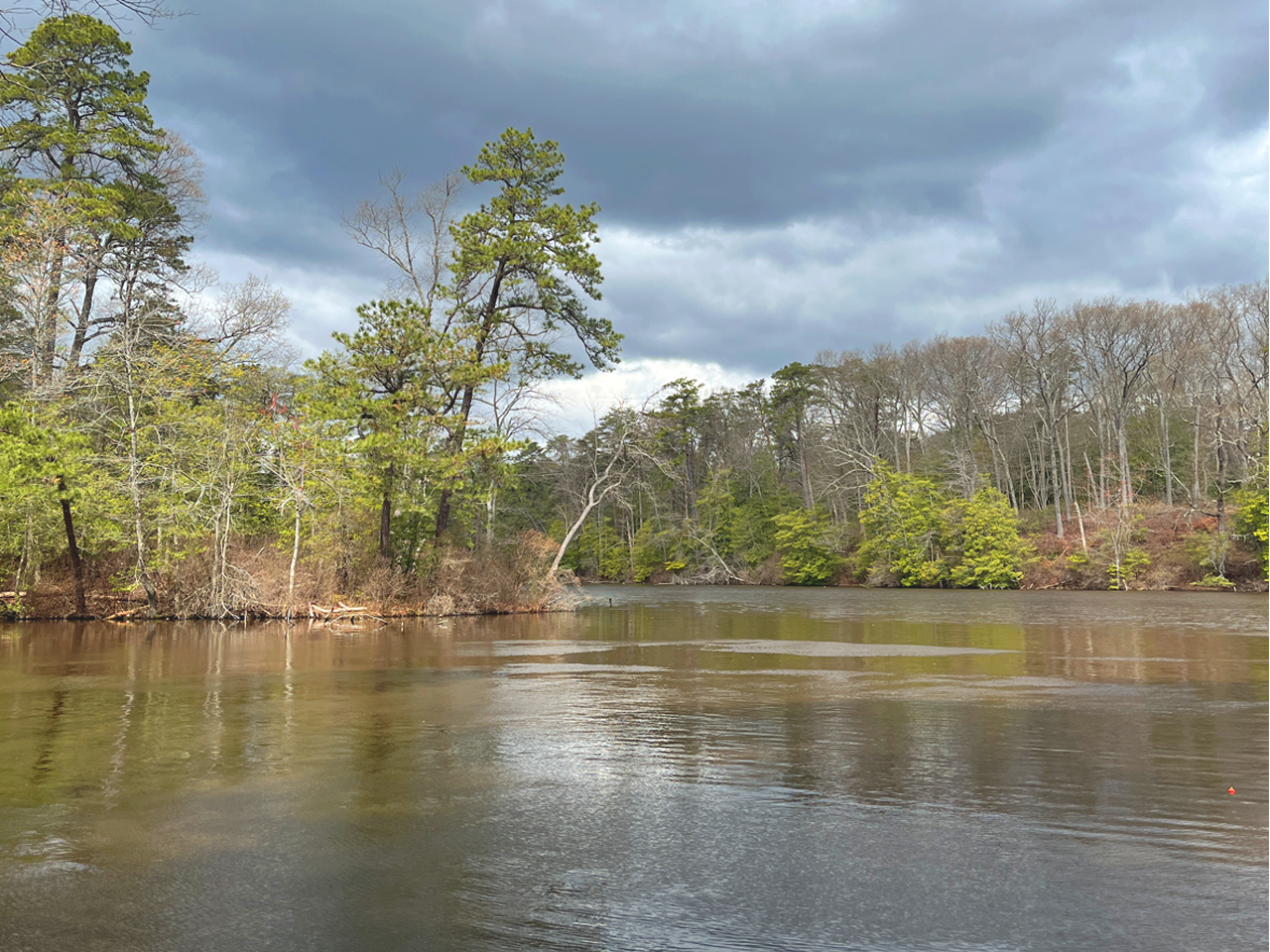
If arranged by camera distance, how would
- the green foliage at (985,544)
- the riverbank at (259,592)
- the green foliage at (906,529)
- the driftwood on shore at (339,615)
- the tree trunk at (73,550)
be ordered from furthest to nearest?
the green foliage at (906,529) → the green foliage at (985,544) → the riverbank at (259,592) → the driftwood on shore at (339,615) → the tree trunk at (73,550)

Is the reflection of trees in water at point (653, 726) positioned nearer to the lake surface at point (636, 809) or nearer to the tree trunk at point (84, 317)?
the lake surface at point (636, 809)

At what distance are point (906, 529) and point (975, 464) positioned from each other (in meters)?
6.61

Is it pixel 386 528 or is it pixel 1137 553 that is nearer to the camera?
pixel 386 528

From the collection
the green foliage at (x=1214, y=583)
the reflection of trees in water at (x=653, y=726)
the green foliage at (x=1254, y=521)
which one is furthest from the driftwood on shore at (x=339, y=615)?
the green foliage at (x=1254, y=521)

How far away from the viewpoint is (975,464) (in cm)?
5419

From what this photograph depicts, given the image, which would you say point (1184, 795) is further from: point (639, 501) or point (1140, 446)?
point (639, 501)

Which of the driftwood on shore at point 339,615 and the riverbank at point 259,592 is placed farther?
the riverbank at point 259,592

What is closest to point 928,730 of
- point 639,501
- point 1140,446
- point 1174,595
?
point 1174,595

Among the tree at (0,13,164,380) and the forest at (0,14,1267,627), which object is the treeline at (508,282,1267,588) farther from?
the tree at (0,13,164,380)

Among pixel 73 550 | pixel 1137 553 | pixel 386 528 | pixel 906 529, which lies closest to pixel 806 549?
pixel 906 529

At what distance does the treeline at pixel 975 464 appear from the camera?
43.9 meters

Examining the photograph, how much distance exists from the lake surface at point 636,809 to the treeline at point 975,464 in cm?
2048

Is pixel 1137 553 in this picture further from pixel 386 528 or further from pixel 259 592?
pixel 259 592

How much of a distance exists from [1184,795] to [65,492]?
2473cm
